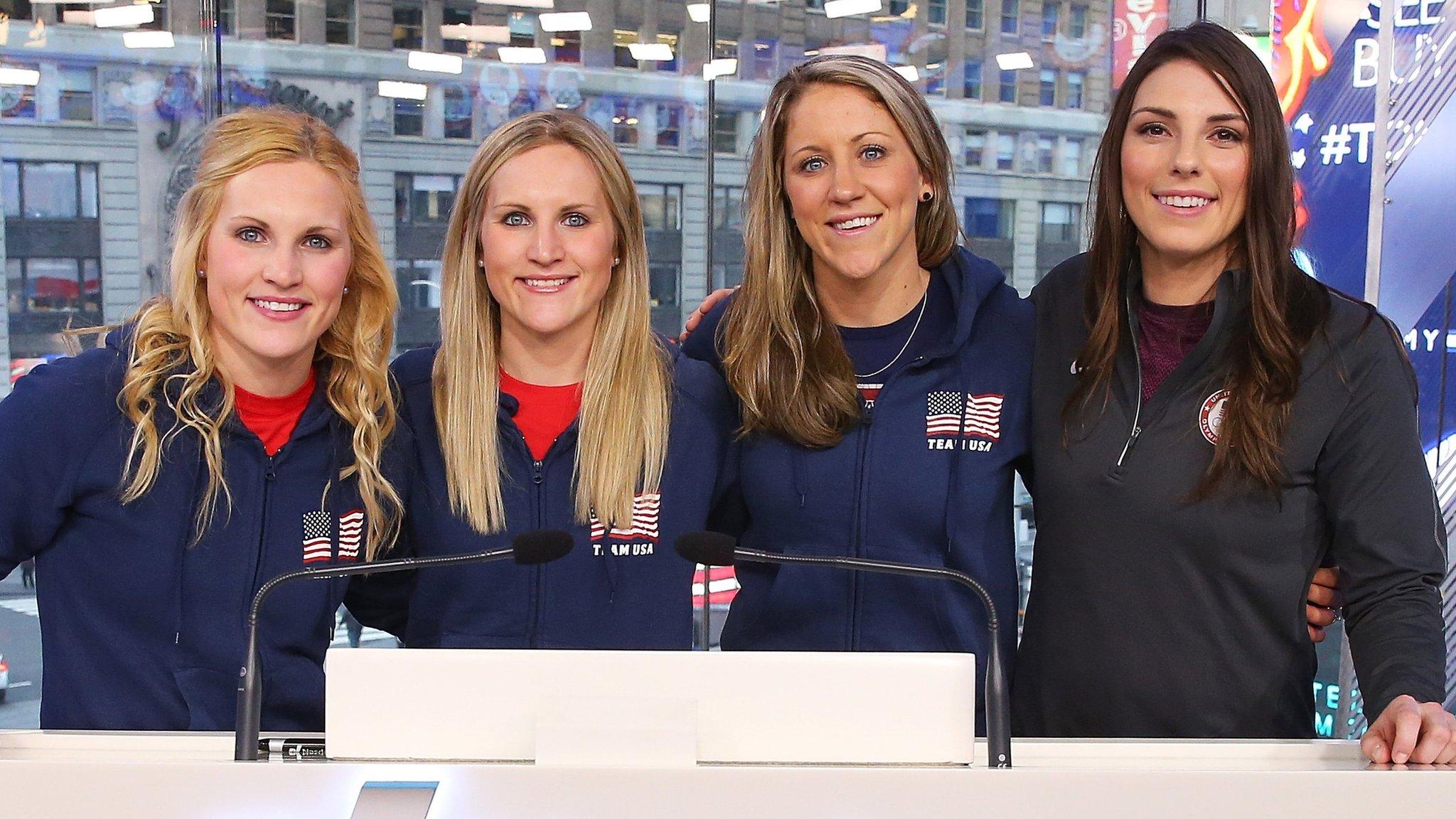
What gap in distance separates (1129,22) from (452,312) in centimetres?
359

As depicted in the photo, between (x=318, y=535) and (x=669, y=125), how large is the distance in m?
3.00

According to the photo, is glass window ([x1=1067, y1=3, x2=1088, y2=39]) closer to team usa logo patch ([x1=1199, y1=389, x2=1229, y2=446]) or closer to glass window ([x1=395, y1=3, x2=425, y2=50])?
glass window ([x1=395, y1=3, x2=425, y2=50])

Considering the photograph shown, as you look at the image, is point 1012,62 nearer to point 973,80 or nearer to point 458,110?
point 973,80

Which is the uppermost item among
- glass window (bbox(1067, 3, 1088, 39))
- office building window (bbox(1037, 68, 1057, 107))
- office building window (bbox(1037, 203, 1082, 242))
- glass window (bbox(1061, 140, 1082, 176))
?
glass window (bbox(1067, 3, 1088, 39))

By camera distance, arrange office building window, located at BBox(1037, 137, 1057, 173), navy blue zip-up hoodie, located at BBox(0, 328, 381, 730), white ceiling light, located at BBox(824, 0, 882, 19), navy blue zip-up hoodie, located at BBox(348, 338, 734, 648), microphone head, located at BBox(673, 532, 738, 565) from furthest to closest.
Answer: office building window, located at BBox(1037, 137, 1057, 173) → white ceiling light, located at BBox(824, 0, 882, 19) → navy blue zip-up hoodie, located at BBox(348, 338, 734, 648) → navy blue zip-up hoodie, located at BBox(0, 328, 381, 730) → microphone head, located at BBox(673, 532, 738, 565)

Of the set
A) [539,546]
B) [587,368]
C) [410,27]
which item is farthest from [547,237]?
[410,27]

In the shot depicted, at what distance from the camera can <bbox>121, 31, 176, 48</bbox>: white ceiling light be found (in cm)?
427

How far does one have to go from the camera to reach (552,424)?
224cm

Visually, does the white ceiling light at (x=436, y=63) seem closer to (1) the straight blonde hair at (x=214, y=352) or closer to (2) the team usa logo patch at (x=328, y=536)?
(1) the straight blonde hair at (x=214, y=352)

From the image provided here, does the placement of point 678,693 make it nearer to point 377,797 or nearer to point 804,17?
point 377,797

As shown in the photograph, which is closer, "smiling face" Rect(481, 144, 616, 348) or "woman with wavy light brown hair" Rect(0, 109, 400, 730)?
"woman with wavy light brown hair" Rect(0, 109, 400, 730)

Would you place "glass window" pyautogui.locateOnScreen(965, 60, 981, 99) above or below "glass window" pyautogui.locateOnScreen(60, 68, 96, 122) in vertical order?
above

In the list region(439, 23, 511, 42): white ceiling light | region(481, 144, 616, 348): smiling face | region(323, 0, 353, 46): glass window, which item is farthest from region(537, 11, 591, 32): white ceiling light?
region(481, 144, 616, 348): smiling face

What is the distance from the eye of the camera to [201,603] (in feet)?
6.40
